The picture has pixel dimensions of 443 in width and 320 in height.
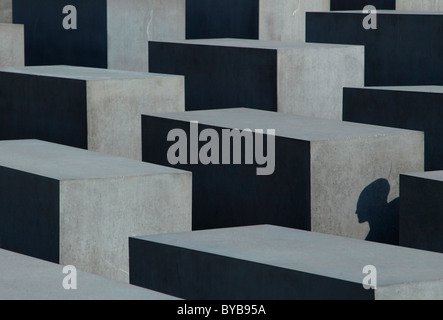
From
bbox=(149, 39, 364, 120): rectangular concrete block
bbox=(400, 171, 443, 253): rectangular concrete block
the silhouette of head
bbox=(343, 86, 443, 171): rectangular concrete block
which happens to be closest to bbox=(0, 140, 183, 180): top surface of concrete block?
the silhouette of head

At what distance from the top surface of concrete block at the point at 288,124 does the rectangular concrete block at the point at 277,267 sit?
1.95 m

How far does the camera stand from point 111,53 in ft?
45.5

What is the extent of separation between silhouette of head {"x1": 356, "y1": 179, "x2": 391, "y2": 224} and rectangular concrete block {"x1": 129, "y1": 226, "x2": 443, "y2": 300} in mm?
1840

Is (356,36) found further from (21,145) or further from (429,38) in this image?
(21,145)

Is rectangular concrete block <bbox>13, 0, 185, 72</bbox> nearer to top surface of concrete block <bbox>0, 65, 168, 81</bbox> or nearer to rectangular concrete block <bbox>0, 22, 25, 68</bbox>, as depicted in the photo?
rectangular concrete block <bbox>0, 22, 25, 68</bbox>

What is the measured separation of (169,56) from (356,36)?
2827 millimetres

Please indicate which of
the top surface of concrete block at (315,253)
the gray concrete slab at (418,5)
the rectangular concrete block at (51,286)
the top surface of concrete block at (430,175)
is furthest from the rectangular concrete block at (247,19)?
the rectangular concrete block at (51,286)

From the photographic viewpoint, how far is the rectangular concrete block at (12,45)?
13.8 meters

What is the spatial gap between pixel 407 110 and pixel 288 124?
6.01 feet

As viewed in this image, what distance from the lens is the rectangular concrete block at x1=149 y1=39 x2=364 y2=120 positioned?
38.2ft

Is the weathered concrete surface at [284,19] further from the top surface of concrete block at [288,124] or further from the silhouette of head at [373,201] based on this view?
the silhouette of head at [373,201]

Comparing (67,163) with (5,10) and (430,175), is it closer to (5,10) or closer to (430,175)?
(430,175)
